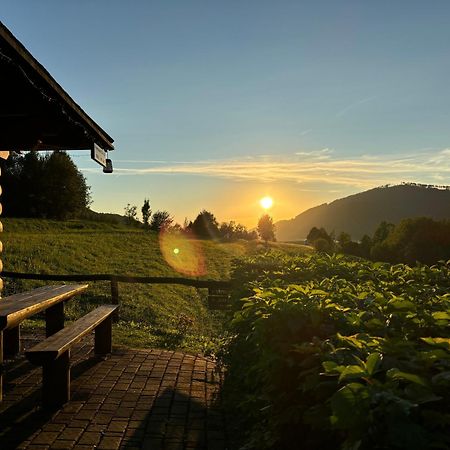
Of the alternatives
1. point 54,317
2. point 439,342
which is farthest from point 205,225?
point 439,342

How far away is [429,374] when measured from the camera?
194cm

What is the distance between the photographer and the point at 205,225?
211ft

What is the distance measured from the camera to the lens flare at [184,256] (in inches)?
1130

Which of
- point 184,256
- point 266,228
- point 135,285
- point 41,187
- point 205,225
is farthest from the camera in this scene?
point 266,228

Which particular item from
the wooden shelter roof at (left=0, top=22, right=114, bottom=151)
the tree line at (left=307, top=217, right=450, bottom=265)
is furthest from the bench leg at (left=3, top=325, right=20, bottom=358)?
the tree line at (left=307, top=217, right=450, bottom=265)

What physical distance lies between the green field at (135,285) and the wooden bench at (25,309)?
1.48m

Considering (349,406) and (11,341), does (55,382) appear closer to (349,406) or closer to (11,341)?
(11,341)

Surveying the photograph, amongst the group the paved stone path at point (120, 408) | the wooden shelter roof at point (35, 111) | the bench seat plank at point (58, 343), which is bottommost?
the paved stone path at point (120, 408)

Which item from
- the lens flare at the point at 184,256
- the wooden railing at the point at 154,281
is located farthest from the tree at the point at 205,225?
the wooden railing at the point at 154,281

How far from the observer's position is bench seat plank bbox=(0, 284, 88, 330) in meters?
5.25

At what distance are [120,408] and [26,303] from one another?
1730mm

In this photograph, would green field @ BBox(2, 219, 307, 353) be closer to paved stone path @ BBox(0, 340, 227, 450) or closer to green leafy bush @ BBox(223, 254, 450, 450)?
paved stone path @ BBox(0, 340, 227, 450)

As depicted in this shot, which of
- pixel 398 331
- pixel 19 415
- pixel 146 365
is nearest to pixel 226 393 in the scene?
pixel 146 365

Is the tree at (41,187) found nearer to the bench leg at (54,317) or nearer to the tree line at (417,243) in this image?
the tree line at (417,243)
